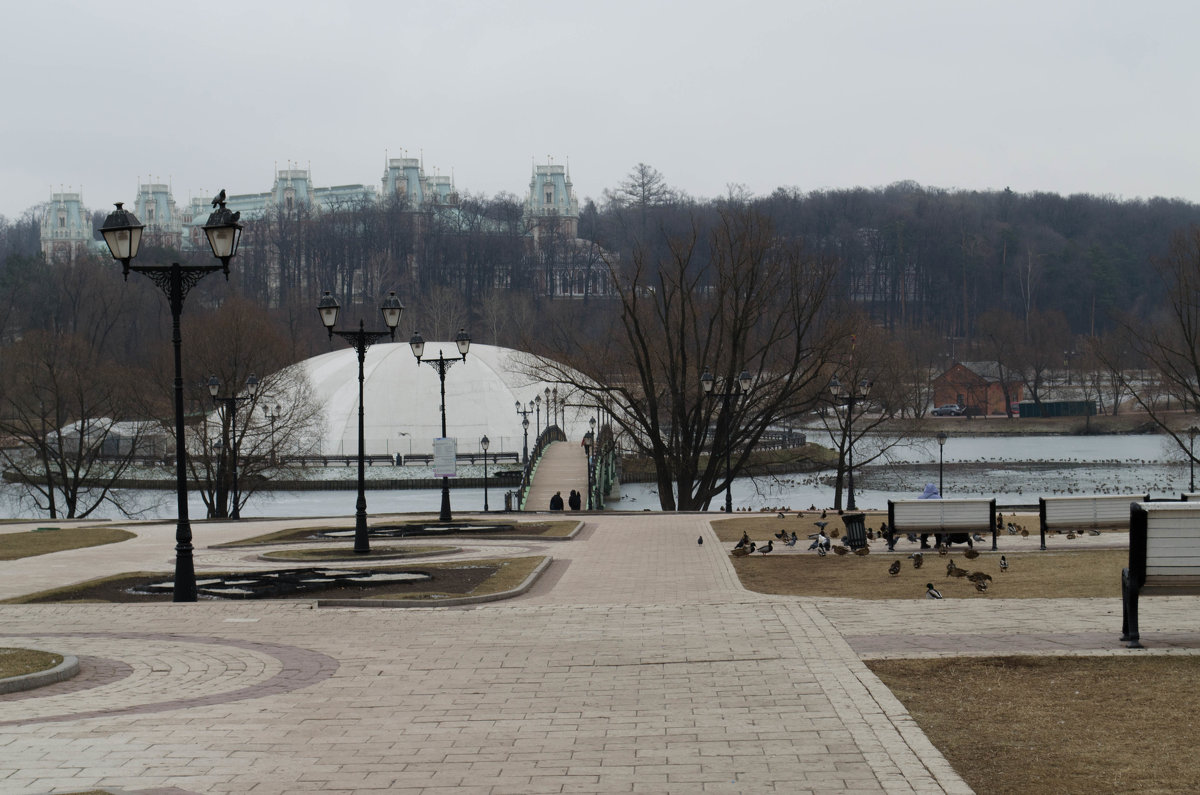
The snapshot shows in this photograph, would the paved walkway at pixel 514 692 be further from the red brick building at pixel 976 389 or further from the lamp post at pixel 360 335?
the red brick building at pixel 976 389

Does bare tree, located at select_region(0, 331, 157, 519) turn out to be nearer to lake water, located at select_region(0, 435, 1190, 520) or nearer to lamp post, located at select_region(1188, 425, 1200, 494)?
lake water, located at select_region(0, 435, 1190, 520)

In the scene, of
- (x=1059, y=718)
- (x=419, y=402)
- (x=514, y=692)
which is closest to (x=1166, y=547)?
(x=1059, y=718)

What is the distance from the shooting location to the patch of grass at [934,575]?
545 inches

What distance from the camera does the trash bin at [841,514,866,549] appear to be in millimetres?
19109

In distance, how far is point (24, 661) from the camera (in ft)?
34.6

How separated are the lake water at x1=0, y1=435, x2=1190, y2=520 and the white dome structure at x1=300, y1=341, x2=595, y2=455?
9002mm

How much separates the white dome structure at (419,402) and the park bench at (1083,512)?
167 ft

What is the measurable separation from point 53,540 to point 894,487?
41406mm

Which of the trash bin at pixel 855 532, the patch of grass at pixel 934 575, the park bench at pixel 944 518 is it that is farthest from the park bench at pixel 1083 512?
the trash bin at pixel 855 532

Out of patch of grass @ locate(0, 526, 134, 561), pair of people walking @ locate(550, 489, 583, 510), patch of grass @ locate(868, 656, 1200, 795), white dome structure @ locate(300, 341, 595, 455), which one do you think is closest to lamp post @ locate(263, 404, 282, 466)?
pair of people walking @ locate(550, 489, 583, 510)

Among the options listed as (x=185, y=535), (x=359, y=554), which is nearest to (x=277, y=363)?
(x=359, y=554)

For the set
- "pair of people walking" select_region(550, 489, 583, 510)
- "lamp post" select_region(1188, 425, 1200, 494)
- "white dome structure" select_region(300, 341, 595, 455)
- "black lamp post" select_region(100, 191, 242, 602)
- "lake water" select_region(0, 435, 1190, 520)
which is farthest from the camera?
"white dome structure" select_region(300, 341, 595, 455)

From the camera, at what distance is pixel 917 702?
8.26 meters

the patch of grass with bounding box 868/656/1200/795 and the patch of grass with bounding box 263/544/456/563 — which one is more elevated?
the patch of grass with bounding box 868/656/1200/795
